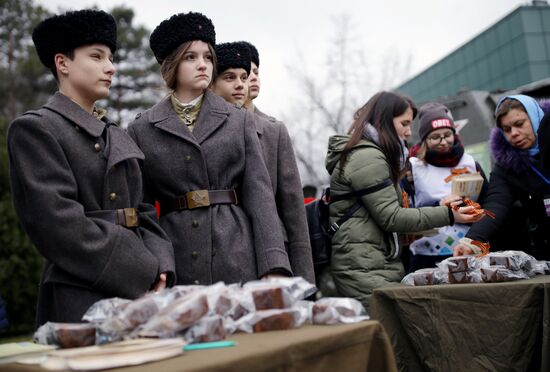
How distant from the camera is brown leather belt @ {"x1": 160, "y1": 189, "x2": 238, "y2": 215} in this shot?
2580mm

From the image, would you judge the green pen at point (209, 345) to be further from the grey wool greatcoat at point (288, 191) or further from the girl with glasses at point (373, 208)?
the girl with glasses at point (373, 208)

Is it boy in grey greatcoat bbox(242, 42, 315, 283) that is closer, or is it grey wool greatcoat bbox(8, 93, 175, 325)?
grey wool greatcoat bbox(8, 93, 175, 325)

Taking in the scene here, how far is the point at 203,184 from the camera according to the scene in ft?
8.59

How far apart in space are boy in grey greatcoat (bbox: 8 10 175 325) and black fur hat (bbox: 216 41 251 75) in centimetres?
102

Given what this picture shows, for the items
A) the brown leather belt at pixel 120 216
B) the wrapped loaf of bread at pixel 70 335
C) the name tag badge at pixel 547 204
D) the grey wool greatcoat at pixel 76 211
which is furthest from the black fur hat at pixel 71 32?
the name tag badge at pixel 547 204

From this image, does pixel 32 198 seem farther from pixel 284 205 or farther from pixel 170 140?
pixel 284 205

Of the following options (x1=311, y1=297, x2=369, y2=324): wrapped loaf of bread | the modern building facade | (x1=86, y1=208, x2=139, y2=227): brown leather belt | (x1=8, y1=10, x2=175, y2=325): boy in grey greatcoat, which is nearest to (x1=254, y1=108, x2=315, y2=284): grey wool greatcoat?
(x1=8, y1=10, x2=175, y2=325): boy in grey greatcoat

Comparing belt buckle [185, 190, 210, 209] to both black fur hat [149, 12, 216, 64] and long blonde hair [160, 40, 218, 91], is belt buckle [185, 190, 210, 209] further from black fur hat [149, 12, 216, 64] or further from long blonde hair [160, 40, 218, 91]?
black fur hat [149, 12, 216, 64]

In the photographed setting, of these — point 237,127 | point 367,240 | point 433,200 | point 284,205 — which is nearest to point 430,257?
point 433,200

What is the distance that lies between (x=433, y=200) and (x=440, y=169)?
23 cm

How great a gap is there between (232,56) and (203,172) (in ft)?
3.50

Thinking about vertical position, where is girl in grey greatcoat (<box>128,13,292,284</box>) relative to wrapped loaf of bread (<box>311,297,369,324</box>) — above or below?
above

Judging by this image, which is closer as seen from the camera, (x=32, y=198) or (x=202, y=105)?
(x=32, y=198)

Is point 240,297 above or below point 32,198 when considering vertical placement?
below
